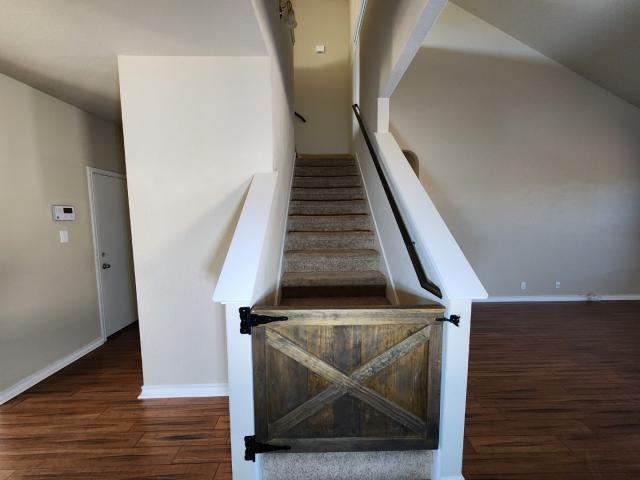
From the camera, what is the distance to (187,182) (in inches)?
84.7

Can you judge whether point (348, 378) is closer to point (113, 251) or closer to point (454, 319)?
point (454, 319)

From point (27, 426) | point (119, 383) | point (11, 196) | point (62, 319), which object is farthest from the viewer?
point (62, 319)

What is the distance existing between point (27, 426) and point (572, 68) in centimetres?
717

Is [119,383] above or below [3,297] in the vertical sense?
below

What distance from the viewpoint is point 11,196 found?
Result: 2273 mm

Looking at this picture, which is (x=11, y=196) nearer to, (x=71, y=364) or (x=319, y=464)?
(x=71, y=364)

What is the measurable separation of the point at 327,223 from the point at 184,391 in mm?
1972

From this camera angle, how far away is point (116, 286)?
341cm

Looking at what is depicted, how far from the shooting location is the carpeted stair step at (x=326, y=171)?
12.7 feet

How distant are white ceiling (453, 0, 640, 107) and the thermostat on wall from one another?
5.56 meters

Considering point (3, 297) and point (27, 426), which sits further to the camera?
point (3, 297)

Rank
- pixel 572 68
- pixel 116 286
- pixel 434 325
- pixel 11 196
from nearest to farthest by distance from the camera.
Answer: pixel 434 325 → pixel 11 196 → pixel 116 286 → pixel 572 68

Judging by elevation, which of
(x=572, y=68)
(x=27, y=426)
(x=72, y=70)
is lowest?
(x=27, y=426)

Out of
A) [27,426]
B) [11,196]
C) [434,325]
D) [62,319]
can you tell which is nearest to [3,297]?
[62,319]
